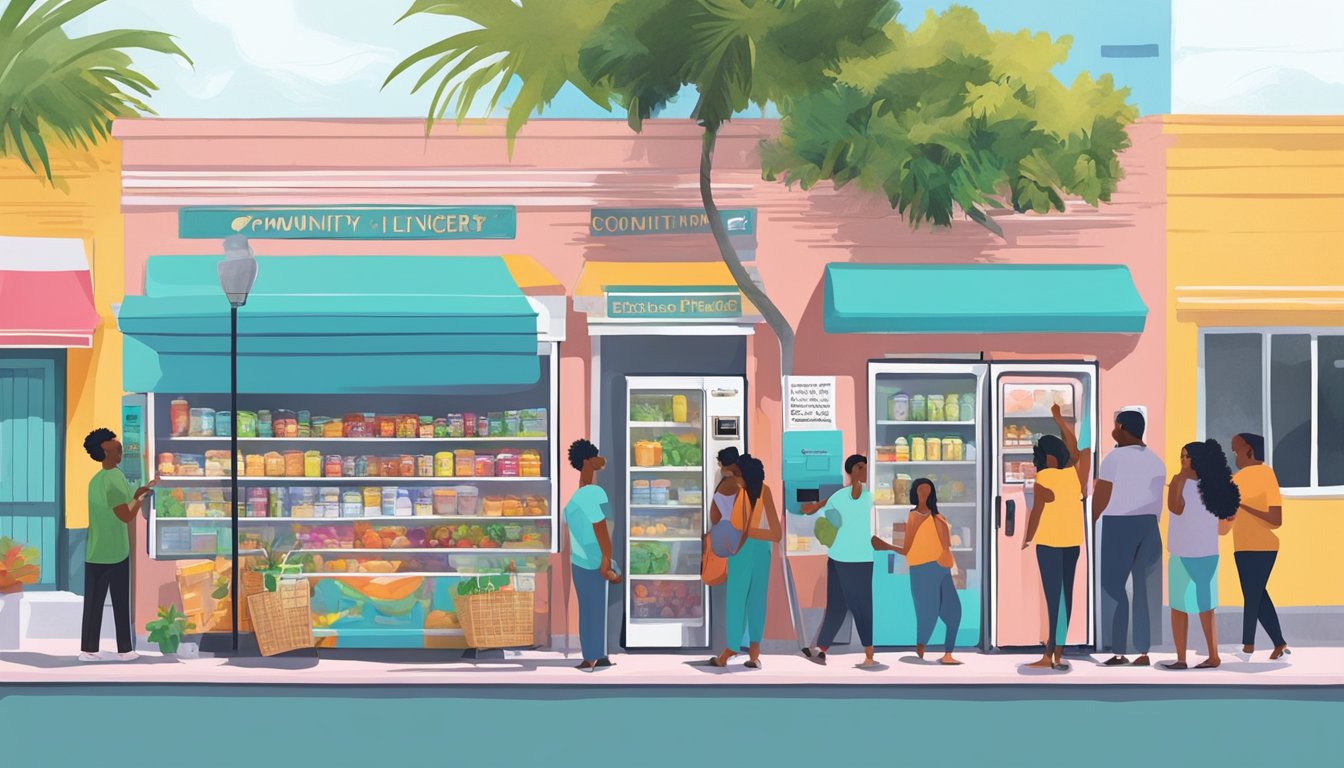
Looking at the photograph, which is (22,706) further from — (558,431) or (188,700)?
(558,431)

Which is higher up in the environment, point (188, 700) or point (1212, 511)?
point (1212, 511)

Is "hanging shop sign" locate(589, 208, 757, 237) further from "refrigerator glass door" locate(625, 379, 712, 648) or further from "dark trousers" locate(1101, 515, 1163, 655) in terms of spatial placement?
"dark trousers" locate(1101, 515, 1163, 655)

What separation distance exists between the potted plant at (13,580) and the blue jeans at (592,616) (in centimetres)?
564

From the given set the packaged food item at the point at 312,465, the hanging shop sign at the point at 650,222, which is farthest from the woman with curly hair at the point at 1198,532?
the packaged food item at the point at 312,465

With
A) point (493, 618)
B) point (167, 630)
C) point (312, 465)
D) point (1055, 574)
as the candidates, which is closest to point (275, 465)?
point (312, 465)

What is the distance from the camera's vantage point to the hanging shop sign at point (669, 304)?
44.8 feet

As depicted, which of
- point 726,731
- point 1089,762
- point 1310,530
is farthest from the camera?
point 1310,530

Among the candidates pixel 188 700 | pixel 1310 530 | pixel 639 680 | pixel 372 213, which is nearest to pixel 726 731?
pixel 639 680

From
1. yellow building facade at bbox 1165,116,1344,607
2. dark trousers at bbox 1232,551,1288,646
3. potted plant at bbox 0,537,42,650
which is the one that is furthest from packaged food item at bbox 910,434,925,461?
potted plant at bbox 0,537,42,650

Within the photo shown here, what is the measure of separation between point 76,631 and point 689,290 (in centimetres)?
712

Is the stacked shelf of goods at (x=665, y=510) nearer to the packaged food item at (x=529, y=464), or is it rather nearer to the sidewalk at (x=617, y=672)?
the sidewalk at (x=617, y=672)

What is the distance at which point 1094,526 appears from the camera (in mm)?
13688

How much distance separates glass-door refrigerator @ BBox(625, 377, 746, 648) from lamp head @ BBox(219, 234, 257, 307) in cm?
363

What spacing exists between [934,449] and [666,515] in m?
2.68
